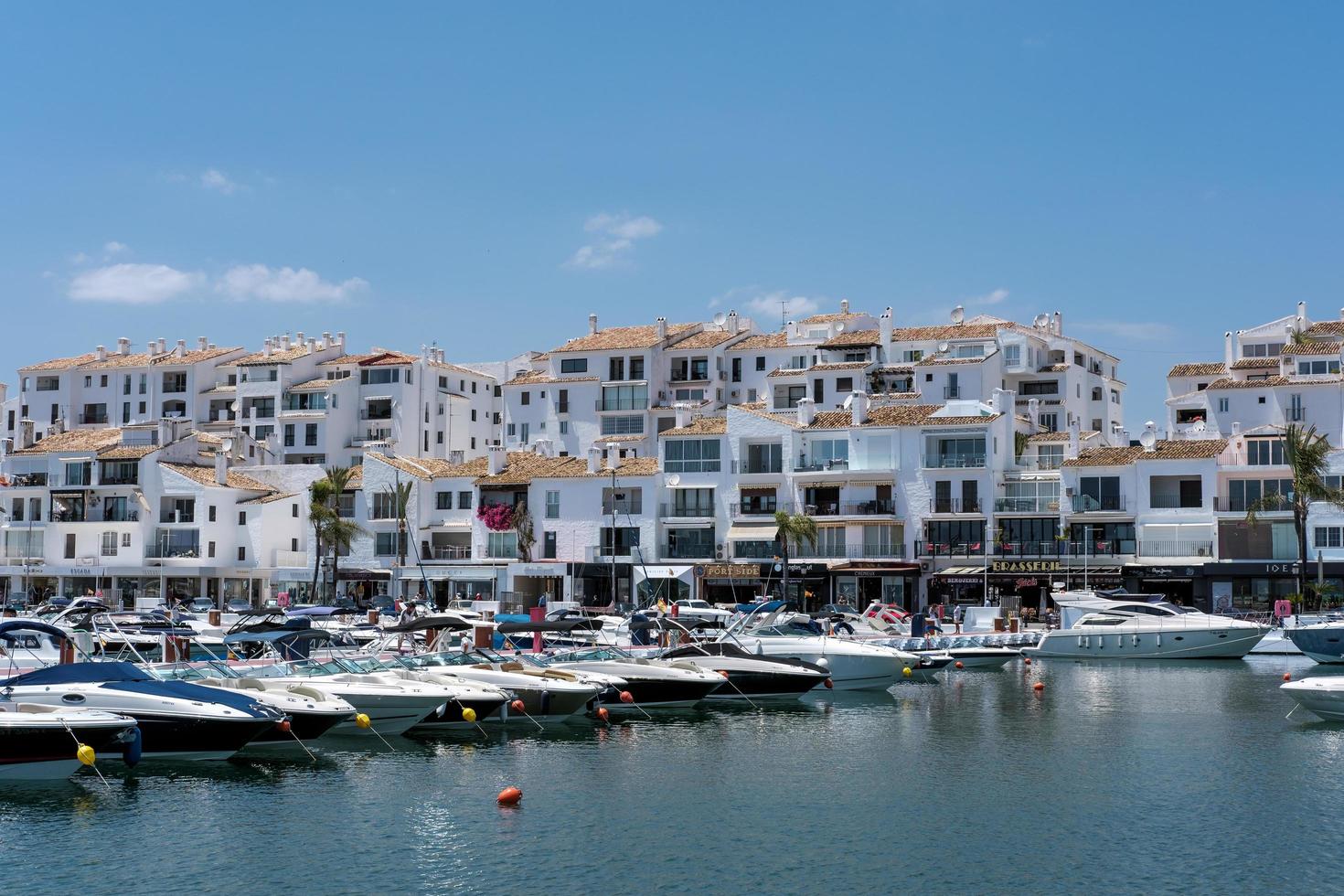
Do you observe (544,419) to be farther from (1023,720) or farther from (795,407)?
(1023,720)

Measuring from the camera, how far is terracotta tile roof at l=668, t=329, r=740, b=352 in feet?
395

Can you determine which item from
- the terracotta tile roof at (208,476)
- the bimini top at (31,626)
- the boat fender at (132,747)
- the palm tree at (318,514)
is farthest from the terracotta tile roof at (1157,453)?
the boat fender at (132,747)

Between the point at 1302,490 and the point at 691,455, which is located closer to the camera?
the point at 1302,490

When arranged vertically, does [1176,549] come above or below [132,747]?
above

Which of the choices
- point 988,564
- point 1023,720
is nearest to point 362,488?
point 988,564

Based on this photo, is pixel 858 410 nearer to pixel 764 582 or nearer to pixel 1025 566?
pixel 764 582

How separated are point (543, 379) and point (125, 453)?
31825 millimetres

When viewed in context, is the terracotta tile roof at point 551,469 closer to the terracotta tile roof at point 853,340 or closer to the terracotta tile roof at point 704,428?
the terracotta tile roof at point 704,428

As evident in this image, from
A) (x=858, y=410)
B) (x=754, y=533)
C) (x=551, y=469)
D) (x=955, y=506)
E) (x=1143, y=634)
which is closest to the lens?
(x=1143, y=634)

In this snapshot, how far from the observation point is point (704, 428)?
97.9 m

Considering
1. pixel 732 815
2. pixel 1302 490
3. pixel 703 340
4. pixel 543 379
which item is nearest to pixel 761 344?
pixel 703 340

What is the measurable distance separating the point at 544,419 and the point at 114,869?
9375cm

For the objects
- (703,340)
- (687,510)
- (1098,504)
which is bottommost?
(1098,504)

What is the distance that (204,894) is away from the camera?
2567cm
